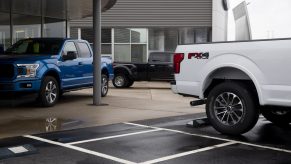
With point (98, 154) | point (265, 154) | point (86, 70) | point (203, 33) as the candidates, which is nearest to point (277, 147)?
point (265, 154)

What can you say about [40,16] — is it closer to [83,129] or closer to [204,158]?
[83,129]

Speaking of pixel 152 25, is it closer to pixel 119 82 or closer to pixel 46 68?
pixel 119 82

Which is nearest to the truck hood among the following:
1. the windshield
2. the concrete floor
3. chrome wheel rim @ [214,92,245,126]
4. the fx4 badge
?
the windshield

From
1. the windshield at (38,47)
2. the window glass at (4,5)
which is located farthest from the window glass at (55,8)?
the windshield at (38,47)

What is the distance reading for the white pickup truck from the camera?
7.06m

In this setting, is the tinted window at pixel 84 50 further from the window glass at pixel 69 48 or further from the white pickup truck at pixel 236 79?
the white pickup truck at pixel 236 79

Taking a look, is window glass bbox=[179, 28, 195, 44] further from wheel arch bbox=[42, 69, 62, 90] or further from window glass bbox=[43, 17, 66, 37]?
wheel arch bbox=[42, 69, 62, 90]

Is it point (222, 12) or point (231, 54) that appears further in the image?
point (222, 12)

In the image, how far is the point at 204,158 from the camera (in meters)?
6.04

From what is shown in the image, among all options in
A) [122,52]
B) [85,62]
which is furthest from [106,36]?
[85,62]

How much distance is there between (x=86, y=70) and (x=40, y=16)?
21.4ft

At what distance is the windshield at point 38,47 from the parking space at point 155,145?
4339mm

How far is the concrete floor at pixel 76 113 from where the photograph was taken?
8570 mm

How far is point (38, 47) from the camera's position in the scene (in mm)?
12469
